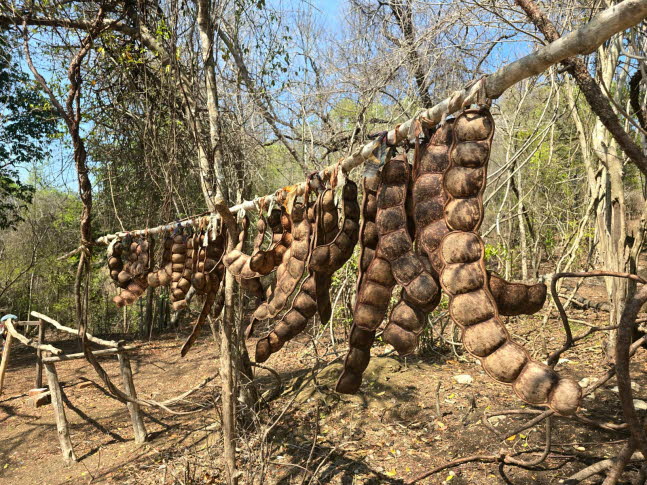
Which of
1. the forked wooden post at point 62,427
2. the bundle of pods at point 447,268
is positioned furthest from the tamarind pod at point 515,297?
the forked wooden post at point 62,427

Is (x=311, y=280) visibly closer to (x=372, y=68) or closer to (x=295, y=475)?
(x=295, y=475)

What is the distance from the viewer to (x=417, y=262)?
115cm

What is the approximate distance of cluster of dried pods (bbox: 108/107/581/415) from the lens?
0.93 meters

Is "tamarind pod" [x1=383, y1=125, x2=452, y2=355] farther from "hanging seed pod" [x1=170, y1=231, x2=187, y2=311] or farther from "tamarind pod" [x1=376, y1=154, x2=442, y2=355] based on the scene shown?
"hanging seed pod" [x1=170, y1=231, x2=187, y2=311]

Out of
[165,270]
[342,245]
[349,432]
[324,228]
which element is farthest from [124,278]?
[349,432]

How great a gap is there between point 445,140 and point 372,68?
546cm

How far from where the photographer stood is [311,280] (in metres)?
1.59

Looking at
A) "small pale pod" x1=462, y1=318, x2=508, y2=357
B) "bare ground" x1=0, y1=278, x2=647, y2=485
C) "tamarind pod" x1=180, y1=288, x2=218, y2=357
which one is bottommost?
"bare ground" x1=0, y1=278, x2=647, y2=485

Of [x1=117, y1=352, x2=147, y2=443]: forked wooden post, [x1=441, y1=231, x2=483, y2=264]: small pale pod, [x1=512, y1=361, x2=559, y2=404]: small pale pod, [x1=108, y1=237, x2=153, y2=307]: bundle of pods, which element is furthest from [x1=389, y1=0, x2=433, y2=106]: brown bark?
[x1=117, y1=352, x2=147, y2=443]: forked wooden post

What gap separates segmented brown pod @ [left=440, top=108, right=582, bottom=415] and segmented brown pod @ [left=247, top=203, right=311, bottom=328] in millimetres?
758

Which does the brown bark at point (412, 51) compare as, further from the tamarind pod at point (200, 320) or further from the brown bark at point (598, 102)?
the tamarind pod at point (200, 320)

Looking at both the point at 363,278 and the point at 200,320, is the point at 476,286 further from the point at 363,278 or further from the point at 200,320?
the point at 200,320

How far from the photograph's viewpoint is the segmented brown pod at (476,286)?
86 centimetres

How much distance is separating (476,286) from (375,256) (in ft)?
1.22
